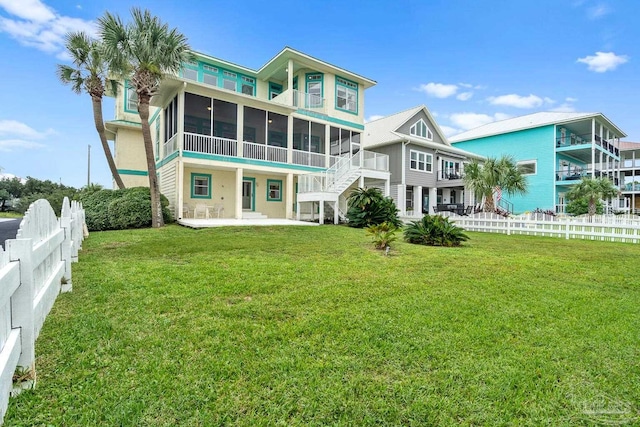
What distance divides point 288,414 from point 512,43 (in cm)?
2832

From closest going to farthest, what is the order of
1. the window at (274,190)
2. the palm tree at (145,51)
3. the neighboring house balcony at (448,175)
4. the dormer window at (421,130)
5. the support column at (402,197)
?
1. the palm tree at (145,51)
2. the window at (274,190)
3. the support column at (402,197)
4. the dormer window at (421,130)
5. the neighboring house balcony at (448,175)

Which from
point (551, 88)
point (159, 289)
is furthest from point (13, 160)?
point (551, 88)

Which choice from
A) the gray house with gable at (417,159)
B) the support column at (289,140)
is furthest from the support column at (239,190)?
the gray house with gable at (417,159)

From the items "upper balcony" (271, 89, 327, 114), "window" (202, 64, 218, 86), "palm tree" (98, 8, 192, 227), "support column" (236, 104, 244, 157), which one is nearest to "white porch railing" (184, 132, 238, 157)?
"support column" (236, 104, 244, 157)

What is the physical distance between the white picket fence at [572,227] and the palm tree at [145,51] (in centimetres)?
1535

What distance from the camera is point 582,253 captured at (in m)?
8.41

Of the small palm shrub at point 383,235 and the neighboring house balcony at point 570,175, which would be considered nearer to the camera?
the small palm shrub at point 383,235

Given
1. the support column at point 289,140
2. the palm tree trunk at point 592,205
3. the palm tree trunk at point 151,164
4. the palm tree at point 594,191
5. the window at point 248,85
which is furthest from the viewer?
the palm tree trunk at point 592,205

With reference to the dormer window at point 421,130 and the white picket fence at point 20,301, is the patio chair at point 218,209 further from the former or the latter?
the dormer window at point 421,130

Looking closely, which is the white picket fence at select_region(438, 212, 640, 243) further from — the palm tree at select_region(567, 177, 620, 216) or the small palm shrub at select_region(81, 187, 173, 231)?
the small palm shrub at select_region(81, 187, 173, 231)

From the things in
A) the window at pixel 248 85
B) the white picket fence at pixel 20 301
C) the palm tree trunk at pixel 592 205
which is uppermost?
the window at pixel 248 85

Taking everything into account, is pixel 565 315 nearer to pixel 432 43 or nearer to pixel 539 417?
pixel 539 417

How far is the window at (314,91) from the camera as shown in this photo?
19.0 meters

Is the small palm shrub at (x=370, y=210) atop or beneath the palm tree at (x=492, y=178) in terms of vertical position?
beneath
